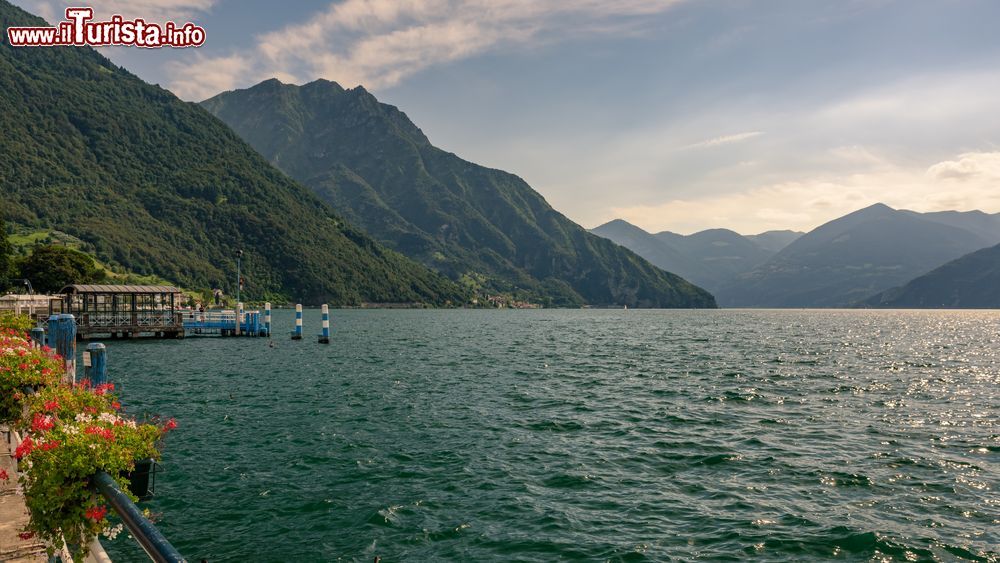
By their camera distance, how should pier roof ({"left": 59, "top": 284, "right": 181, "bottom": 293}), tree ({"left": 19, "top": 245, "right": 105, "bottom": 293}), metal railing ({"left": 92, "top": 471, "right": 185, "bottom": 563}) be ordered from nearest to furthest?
metal railing ({"left": 92, "top": 471, "right": 185, "bottom": 563}) → pier roof ({"left": 59, "top": 284, "right": 181, "bottom": 293}) → tree ({"left": 19, "top": 245, "right": 105, "bottom": 293})

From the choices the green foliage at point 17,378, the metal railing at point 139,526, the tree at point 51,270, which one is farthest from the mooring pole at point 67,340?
the tree at point 51,270

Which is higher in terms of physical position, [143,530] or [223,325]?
[143,530]

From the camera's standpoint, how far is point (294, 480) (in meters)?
17.9

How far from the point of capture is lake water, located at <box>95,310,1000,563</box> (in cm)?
1362

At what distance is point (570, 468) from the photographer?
1941cm

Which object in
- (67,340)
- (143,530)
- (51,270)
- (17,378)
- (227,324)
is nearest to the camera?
(143,530)

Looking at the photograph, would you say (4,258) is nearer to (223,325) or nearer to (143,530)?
(223,325)

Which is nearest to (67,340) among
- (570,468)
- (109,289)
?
(570,468)

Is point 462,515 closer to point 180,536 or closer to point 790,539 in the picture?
point 180,536

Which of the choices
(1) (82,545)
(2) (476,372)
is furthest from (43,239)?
(1) (82,545)

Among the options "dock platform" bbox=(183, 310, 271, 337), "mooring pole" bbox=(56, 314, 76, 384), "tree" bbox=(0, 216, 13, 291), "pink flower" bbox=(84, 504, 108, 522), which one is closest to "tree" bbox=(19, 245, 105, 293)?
"tree" bbox=(0, 216, 13, 291)

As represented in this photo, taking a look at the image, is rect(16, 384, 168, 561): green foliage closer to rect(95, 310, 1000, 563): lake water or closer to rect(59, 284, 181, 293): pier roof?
rect(95, 310, 1000, 563): lake water

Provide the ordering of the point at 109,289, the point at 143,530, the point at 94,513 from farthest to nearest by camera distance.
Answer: the point at 109,289 → the point at 94,513 → the point at 143,530

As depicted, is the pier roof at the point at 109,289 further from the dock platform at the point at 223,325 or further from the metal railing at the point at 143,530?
the metal railing at the point at 143,530
